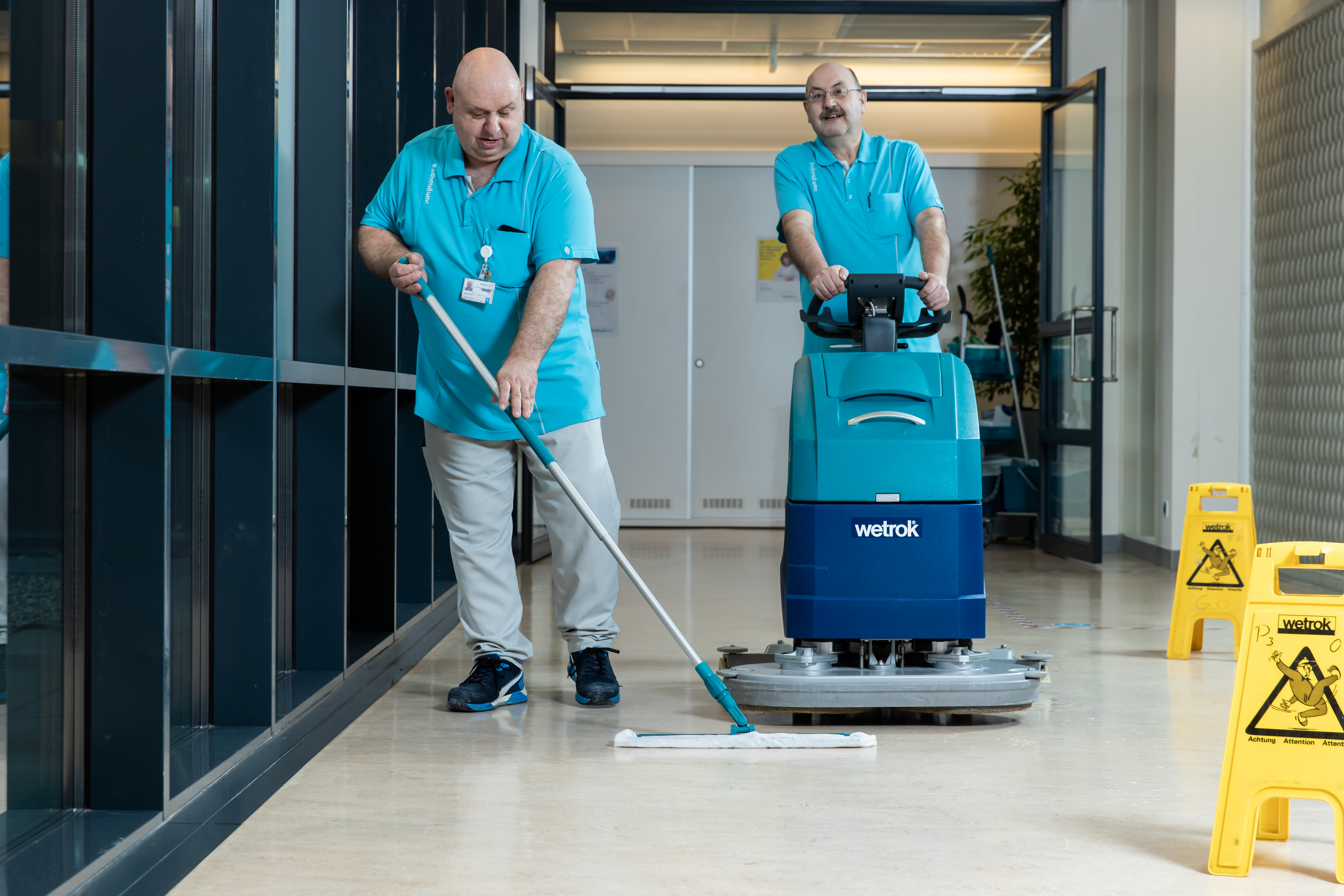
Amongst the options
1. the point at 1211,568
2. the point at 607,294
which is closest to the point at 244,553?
the point at 1211,568

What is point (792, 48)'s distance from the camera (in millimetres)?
6766

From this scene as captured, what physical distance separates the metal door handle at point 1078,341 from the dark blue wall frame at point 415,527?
10.7ft

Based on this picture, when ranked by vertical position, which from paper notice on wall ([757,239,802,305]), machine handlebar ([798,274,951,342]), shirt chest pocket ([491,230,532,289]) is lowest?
machine handlebar ([798,274,951,342])

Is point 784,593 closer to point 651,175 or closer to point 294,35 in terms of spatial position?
point 294,35

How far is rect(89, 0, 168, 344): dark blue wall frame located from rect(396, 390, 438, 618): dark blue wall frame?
1.89 meters

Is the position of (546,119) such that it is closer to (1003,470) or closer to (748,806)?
(1003,470)

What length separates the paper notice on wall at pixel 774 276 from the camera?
7.41m

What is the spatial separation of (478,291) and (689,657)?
34.6 inches

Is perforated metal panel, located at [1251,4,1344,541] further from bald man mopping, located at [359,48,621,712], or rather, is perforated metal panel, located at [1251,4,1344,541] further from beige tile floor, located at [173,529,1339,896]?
bald man mopping, located at [359,48,621,712]

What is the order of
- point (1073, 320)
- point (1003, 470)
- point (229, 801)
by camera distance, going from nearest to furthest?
1. point (229, 801)
2. point (1073, 320)
3. point (1003, 470)

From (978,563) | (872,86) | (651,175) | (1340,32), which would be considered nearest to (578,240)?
(978,563)

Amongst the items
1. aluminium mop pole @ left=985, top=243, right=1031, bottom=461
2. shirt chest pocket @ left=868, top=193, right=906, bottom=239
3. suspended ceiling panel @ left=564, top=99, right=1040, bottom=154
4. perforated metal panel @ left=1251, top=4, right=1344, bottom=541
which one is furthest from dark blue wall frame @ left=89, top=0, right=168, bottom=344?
suspended ceiling panel @ left=564, top=99, right=1040, bottom=154

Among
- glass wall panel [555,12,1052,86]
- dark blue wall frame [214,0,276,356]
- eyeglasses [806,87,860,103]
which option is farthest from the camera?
glass wall panel [555,12,1052,86]

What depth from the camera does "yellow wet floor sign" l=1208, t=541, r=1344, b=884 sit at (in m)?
1.63
